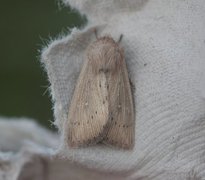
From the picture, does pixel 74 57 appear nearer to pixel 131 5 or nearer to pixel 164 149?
pixel 131 5

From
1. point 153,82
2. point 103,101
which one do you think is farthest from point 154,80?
point 103,101

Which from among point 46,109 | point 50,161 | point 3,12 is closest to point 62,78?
point 50,161
